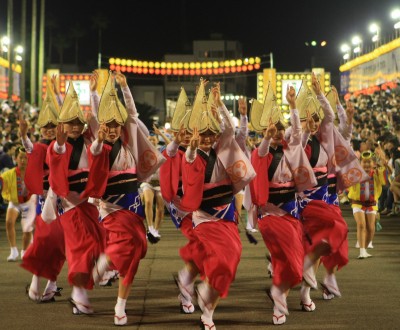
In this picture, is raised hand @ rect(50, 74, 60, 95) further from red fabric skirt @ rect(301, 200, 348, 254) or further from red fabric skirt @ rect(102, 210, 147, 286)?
red fabric skirt @ rect(301, 200, 348, 254)

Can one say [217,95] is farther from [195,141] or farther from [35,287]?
[35,287]

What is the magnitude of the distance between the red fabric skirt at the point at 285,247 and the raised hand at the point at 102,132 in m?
1.82

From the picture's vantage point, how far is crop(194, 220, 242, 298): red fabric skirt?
8.32 metres

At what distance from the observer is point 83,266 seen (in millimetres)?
9094

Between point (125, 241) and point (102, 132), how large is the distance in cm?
106

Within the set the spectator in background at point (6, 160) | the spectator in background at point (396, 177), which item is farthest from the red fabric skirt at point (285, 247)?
the spectator in background at point (6, 160)

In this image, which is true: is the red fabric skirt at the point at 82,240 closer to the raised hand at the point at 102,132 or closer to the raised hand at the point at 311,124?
the raised hand at the point at 102,132

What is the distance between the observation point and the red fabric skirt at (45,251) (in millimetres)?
9844

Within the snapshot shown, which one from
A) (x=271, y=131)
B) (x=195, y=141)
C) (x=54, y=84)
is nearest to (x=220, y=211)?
(x=195, y=141)

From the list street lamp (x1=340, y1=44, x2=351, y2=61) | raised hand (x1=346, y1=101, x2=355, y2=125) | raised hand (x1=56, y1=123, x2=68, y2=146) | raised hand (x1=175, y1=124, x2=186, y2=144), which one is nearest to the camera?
raised hand (x1=56, y1=123, x2=68, y2=146)

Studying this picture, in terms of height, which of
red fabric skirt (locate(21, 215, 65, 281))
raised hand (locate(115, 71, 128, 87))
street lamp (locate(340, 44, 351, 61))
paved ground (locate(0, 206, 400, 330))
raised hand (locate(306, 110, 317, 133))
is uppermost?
street lamp (locate(340, 44, 351, 61))

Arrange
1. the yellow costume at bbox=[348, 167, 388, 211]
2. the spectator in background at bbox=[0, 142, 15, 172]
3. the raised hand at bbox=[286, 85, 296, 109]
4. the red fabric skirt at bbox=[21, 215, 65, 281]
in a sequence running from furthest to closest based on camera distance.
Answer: the spectator in background at bbox=[0, 142, 15, 172], the yellow costume at bbox=[348, 167, 388, 211], the red fabric skirt at bbox=[21, 215, 65, 281], the raised hand at bbox=[286, 85, 296, 109]

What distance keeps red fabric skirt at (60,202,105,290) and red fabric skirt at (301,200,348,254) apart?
219 centimetres

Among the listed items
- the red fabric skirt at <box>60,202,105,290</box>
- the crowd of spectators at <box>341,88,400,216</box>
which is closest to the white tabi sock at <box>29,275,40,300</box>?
the red fabric skirt at <box>60,202,105,290</box>
